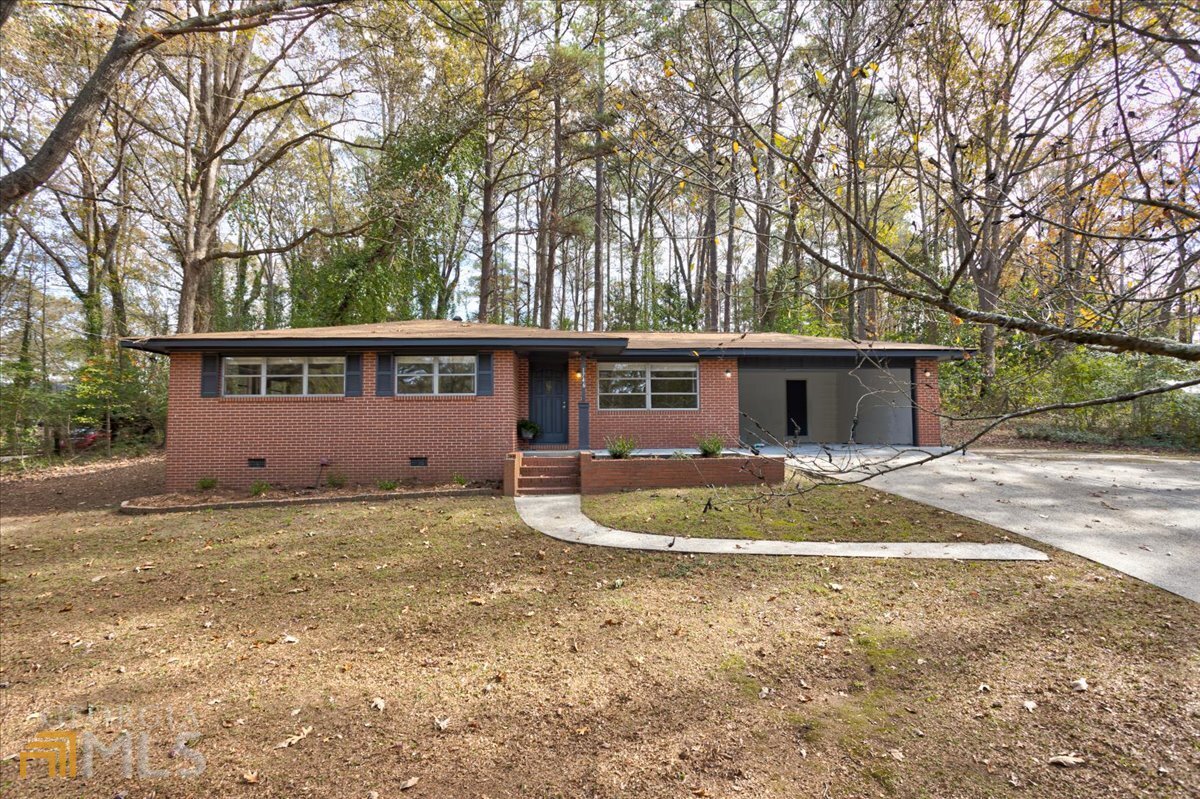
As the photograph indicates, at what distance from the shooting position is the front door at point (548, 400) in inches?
516

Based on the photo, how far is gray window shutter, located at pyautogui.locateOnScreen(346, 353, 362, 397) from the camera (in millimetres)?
10766

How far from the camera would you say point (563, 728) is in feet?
10.0

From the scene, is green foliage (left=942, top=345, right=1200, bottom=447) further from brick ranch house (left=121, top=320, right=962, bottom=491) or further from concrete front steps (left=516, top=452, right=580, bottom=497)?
concrete front steps (left=516, top=452, right=580, bottom=497)

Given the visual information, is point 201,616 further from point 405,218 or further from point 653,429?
point 405,218

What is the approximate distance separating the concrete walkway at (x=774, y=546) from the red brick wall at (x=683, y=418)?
571cm

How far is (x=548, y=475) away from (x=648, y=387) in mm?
4313

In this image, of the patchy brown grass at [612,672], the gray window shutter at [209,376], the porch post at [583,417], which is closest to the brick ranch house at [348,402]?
the gray window shutter at [209,376]

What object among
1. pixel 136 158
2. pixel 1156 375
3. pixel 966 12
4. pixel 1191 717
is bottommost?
pixel 1191 717

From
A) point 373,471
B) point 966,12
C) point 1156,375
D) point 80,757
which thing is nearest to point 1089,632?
point 966,12

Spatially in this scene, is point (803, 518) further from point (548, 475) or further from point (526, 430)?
point (526, 430)

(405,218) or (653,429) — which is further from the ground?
(405,218)

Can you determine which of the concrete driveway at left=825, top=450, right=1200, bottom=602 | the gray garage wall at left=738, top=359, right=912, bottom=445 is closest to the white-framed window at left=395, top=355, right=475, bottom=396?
the concrete driveway at left=825, top=450, right=1200, bottom=602

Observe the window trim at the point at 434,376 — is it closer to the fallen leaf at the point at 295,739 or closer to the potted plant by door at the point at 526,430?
the potted plant by door at the point at 526,430

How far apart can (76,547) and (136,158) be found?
1857cm
